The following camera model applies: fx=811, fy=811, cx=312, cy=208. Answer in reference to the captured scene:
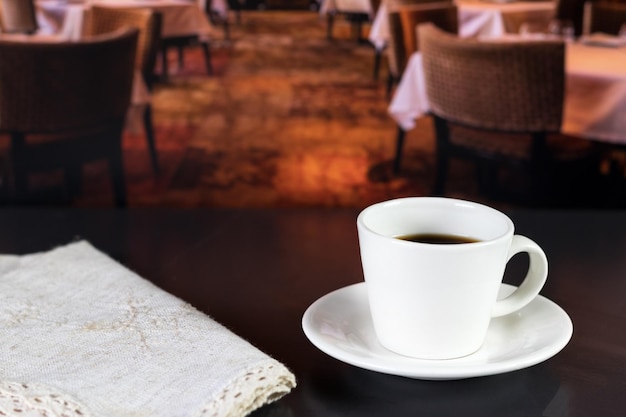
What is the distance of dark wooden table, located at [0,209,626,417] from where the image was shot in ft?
1.35

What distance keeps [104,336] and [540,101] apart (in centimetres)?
204

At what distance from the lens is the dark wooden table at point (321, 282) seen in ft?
1.35

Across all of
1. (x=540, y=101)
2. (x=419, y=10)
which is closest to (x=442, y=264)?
(x=540, y=101)

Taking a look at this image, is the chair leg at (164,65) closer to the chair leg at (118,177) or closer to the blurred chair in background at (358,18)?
the chair leg at (118,177)

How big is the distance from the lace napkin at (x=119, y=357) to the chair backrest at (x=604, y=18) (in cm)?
307

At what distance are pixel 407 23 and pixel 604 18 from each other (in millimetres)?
896

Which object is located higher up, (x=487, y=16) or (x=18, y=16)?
(x=18, y=16)

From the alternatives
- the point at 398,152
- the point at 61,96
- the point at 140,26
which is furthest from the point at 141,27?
the point at 398,152

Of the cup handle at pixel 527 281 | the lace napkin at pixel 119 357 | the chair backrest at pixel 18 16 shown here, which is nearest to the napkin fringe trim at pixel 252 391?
the lace napkin at pixel 119 357

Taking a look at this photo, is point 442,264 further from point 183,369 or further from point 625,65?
point 625,65

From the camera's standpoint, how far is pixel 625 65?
223 cm

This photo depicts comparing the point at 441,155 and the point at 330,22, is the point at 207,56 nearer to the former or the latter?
the point at 330,22

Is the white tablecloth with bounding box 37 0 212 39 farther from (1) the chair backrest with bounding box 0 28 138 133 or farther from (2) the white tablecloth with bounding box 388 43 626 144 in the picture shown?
(2) the white tablecloth with bounding box 388 43 626 144

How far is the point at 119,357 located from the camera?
0.41m
